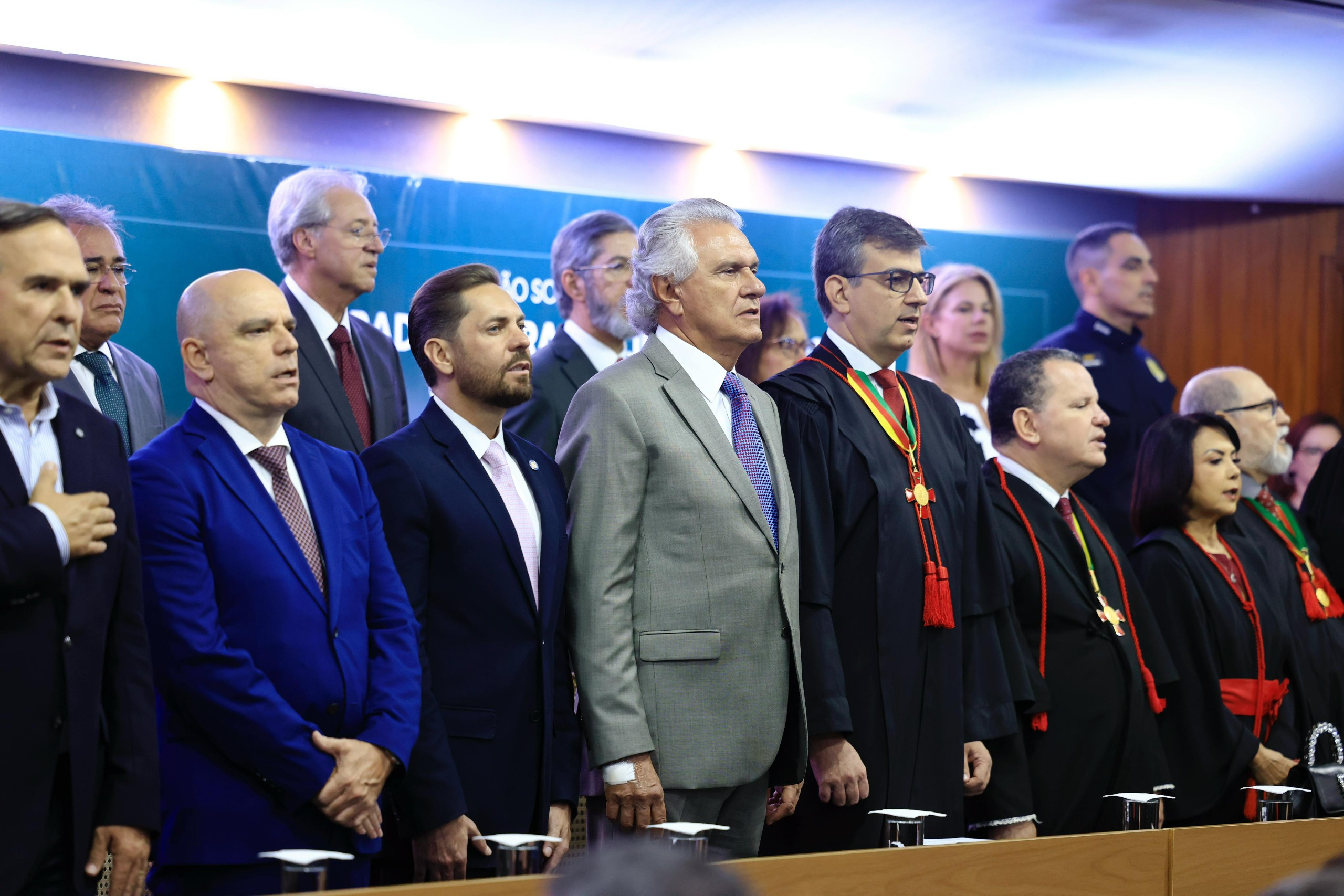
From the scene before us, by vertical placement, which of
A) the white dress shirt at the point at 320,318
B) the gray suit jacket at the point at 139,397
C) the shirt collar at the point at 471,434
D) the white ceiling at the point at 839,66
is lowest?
the shirt collar at the point at 471,434

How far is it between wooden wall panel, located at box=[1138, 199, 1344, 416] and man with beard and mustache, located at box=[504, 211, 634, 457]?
11.1 feet

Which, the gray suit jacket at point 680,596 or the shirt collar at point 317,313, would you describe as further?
the shirt collar at point 317,313

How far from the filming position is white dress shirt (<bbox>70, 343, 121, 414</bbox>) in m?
3.18

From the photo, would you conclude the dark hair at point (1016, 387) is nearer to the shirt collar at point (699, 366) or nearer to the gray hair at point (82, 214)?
the shirt collar at point (699, 366)

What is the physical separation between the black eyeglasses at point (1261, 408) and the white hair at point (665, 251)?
2197 mm

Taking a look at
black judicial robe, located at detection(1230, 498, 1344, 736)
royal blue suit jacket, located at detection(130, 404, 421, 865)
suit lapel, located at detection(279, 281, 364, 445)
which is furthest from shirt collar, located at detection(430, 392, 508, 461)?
black judicial robe, located at detection(1230, 498, 1344, 736)

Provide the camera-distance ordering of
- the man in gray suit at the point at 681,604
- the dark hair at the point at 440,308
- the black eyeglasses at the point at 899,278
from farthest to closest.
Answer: the black eyeglasses at the point at 899,278, the dark hair at the point at 440,308, the man in gray suit at the point at 681,604

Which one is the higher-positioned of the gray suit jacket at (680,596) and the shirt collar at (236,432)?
the shirt collar at (236,432)

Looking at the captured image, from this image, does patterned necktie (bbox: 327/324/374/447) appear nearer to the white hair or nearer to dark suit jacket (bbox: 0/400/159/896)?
the white hair

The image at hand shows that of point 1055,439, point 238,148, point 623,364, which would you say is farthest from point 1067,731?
point 238,148

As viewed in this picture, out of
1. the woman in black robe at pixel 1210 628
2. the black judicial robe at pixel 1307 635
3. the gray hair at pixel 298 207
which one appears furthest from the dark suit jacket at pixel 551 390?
the black judicial robe at pixel 1307 635

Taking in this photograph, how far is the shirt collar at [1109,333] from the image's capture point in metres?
5.34

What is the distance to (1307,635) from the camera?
4.19 metres

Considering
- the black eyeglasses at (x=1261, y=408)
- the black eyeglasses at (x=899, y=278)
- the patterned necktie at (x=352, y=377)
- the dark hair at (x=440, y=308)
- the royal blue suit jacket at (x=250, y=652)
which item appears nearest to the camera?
the royal blue suit jacket at (x=250, y=652)
